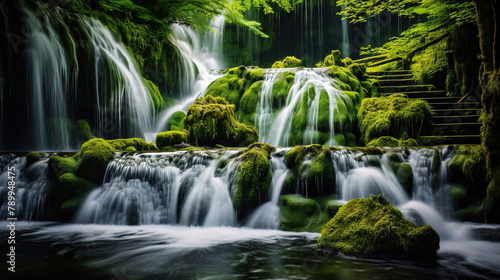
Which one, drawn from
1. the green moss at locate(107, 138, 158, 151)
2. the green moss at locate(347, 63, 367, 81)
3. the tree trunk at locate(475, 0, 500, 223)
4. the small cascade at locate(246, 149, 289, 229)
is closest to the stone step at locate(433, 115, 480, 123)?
the green moss at locate(347, 63, 367, 81)

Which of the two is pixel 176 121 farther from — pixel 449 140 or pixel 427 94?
pixel 427 94

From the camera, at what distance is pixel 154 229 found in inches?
221

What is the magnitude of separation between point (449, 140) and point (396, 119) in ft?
5.01

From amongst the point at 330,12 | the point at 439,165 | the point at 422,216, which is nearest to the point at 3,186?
the point at 422,216

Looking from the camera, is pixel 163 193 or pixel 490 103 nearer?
pixel 490 103

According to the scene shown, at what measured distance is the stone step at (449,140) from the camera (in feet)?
28.4

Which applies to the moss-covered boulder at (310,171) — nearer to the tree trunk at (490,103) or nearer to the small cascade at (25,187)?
the tree trunk at (490,103)

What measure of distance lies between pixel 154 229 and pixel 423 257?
4.26 m

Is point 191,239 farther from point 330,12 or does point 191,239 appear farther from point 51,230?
point 330,12

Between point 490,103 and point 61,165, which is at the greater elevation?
point 490,103

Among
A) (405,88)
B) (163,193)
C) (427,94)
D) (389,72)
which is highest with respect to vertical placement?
(389,72)

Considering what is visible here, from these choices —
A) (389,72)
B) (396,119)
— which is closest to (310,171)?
(396,119)

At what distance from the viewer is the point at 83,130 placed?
30.3 feet

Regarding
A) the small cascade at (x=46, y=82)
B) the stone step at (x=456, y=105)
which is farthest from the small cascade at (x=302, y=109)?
the small cascade at (x=46, y=82)
